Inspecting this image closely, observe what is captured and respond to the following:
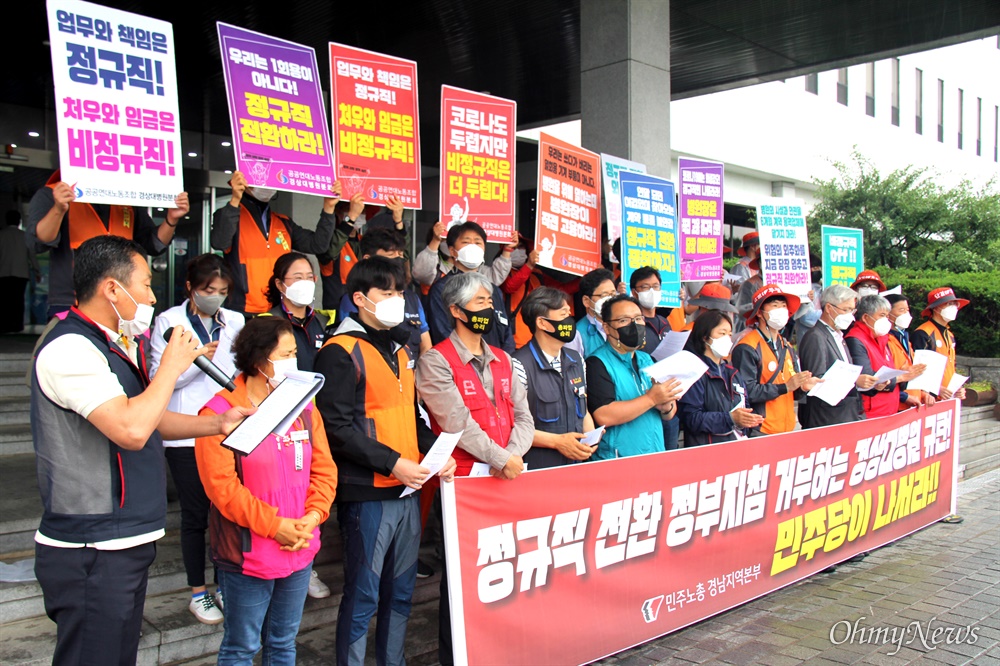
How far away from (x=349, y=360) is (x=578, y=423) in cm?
155

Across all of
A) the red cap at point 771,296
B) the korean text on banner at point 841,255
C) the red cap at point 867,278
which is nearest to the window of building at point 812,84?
the korean text on banner at point 841,255

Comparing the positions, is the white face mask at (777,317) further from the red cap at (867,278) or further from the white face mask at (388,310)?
the white face mask at (388,310)

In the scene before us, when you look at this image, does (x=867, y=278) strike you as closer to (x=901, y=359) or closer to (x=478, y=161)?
(x=901, y=359)

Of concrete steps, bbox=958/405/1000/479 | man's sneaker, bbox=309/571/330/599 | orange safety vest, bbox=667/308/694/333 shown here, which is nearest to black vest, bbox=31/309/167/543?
man's sneaker, bbox=309/571/330/599

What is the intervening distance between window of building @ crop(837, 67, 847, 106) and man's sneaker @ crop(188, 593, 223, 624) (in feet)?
89.5

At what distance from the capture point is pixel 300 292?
182 inches

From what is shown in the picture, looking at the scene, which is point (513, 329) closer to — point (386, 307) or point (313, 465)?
point (386, 307)

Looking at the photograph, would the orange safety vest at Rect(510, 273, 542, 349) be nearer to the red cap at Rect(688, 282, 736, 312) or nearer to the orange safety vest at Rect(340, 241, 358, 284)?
the orange safety vest at Rect(340, 241, 358, 284)

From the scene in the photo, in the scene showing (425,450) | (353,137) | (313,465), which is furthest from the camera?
(353,137)

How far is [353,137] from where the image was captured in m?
5.64

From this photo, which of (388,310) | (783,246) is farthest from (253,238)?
(783,246)

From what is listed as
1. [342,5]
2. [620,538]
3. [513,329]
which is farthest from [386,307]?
[342,5]

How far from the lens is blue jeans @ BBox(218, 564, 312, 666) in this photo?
3395mm

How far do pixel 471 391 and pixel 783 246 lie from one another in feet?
18.4
